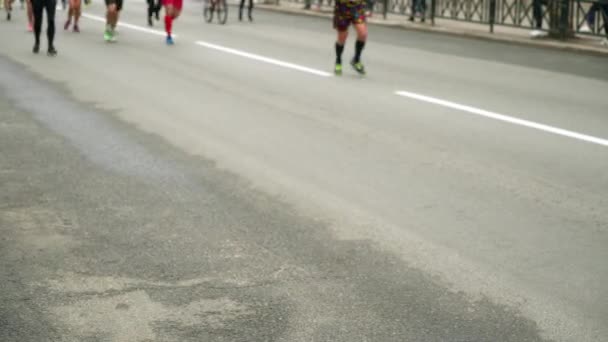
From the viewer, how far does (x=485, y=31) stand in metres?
23.3

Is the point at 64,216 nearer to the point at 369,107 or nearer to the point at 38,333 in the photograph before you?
the point at 38,333

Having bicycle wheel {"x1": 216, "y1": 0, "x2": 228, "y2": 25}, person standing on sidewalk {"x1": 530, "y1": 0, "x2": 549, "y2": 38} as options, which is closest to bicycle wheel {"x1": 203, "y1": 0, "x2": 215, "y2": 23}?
bicycle wheel {"x1": 216, "y1": 0, "x2": 228, "y2": 25}

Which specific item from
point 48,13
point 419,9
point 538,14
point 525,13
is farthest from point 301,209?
point 419,9

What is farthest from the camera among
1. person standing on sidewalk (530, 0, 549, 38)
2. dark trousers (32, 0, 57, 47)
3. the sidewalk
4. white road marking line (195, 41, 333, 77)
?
person standing on sidewalk (530, 0, 549, 38)

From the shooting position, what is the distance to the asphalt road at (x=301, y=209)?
5.29m

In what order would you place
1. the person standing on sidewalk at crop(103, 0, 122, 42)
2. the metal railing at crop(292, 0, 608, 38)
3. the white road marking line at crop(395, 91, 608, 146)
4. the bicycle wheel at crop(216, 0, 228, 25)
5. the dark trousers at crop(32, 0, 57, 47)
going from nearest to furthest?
the white road marking line at crop(395, 91, 608, 146) < the dark trousers at crop(32, 0, 57, 47) < the person standing on sidewalk at crop(103, 0, 122, 42) < the metal railing at crop(292, 0, 608, 38) < the bicycle wheel at crop(216, 0, 228, 25)

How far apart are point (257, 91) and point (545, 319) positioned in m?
8.52

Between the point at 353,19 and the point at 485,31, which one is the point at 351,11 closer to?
the point at 353,19

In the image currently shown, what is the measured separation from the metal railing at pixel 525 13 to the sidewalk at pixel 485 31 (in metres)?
0.19

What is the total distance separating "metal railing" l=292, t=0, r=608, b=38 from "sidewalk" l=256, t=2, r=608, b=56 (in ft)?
0.64

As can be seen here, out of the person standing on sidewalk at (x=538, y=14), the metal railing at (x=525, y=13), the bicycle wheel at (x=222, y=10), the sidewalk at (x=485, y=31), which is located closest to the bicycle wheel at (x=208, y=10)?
the bicycle wheel at (x=222, y=10)

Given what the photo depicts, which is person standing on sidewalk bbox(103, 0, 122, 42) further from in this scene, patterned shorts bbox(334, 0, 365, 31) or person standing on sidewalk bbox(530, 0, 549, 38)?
person standing on sidewalk bbox(530, 0, 549, 38)

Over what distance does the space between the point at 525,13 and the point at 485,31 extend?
1280 mm

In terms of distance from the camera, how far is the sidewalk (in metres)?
20.2
